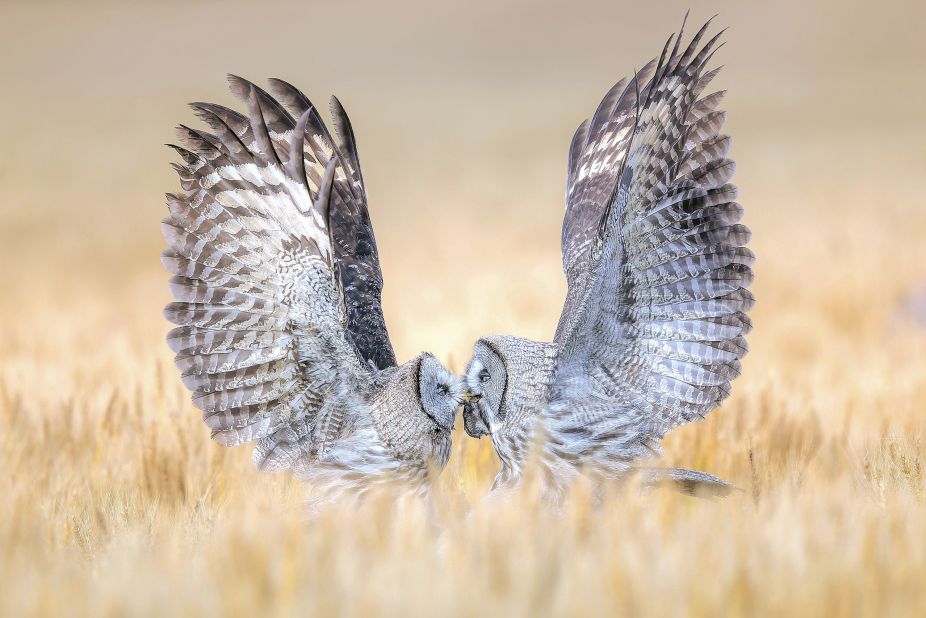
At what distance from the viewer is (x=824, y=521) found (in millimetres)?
3645

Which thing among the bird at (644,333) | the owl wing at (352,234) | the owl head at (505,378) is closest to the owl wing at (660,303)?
the bird at (644,333)

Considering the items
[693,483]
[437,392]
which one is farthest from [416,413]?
[693,483]

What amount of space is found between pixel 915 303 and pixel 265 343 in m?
9.16

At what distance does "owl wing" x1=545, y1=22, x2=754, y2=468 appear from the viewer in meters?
5.12

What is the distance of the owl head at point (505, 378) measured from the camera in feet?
17.1

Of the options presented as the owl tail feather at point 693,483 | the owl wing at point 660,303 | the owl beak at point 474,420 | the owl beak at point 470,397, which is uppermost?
the owl wing at point 660,303

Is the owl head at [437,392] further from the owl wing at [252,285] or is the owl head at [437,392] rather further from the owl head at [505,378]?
the owl wing at [252,285]

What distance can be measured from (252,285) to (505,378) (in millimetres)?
1212

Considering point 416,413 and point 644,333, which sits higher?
point 644,333

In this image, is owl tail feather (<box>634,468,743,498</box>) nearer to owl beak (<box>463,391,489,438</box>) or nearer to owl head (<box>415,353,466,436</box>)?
owl beak (<box>463,391,489,438</box>)

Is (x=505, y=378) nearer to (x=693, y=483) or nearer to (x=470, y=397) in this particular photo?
(x=470, y=397)

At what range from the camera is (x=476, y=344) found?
5320 mm

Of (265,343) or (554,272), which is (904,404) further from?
(554,272)

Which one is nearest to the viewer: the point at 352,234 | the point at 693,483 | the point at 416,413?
the point at 416,413
